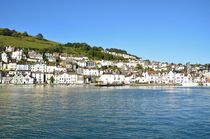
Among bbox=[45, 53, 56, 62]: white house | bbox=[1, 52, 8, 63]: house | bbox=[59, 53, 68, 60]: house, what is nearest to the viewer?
bbox=[1, 52, 8, 63]: house

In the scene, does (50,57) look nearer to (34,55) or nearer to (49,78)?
(34,55)

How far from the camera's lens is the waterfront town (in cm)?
12350

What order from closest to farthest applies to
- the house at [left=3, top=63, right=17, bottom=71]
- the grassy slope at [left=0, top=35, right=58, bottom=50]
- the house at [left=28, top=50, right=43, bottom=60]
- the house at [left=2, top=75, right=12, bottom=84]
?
the house at [left=2, top=75, right=12, bottom=84], the house at [left=3, top=63, right=17, bottom=71], the house at [left=28, top=50, right=43, bottom=60], the grassy slope at [left=0, top=35, right=58, bottom=50]

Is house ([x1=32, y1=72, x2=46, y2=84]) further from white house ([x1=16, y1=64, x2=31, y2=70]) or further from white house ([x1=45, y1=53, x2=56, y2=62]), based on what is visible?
white house ([x1=45, y1=53, x2=56, y2=62])

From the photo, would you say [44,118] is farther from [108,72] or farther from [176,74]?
[176,74]

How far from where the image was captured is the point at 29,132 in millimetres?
20859

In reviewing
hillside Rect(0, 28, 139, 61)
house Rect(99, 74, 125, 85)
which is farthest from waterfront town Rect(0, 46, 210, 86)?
hillside Rect(0, 28, 139, 61)

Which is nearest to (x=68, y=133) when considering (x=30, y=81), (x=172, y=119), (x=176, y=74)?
(x=172, y=119)

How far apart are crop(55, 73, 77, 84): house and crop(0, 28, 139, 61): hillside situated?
31032mm

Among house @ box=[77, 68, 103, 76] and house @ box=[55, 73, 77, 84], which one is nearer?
house @ box=[55, 73, 77, 84]

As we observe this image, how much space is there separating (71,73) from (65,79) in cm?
419

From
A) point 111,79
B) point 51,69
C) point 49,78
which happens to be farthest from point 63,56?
point 49,78

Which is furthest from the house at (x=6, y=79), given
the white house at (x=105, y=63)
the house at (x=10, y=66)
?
the white house at (x=105, y=63)

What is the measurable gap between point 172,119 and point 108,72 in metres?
116
